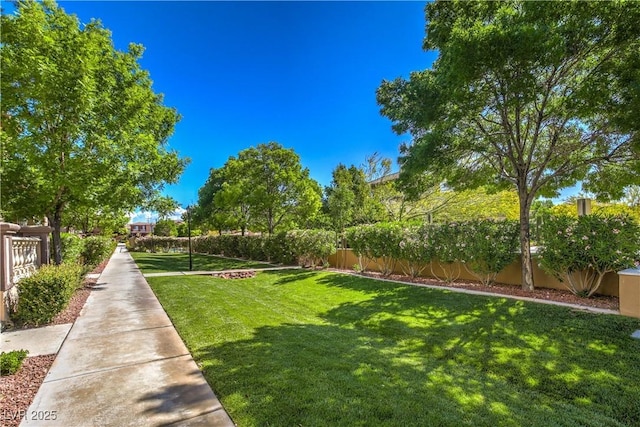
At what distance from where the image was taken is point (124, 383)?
3.56 metres

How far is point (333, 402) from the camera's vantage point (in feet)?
10.2

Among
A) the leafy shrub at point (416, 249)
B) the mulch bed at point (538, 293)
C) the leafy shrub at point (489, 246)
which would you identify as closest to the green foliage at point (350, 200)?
the leafy shrub at point (416, 249)

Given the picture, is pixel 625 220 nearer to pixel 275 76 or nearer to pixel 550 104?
pixel 550 104

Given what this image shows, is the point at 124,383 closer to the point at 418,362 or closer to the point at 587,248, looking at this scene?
the point at 418,362

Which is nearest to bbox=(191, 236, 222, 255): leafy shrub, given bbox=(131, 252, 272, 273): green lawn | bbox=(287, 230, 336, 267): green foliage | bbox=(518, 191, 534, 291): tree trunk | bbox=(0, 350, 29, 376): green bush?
bbox=(131, 252, 272, 273): green lawn

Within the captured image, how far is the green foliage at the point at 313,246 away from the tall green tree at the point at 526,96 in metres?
6.25

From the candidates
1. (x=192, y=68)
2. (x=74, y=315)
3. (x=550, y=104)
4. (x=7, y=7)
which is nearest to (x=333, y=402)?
(x=74, y=315)

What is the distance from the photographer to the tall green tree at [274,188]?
20.1 metres

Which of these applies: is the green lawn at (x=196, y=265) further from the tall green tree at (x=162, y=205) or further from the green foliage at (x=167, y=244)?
the green foliage at (x=167, y=244)

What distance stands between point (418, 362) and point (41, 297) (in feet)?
21.7

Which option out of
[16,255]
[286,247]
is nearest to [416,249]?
[286,247]

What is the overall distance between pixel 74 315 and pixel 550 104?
11.7 meters

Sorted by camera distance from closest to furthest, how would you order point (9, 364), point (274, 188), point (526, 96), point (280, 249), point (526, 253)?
1. point (9, 364)
2. point (526, 96)
3. point (526, 253)
4. point (280, 249)
5. point (274, 188)

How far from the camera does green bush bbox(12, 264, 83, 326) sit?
18.8ft
